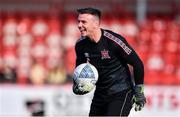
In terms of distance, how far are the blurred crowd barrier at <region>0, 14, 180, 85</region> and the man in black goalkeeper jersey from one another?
768 centimetres

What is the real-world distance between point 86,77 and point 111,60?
36cm

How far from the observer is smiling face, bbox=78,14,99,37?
23.3 ft

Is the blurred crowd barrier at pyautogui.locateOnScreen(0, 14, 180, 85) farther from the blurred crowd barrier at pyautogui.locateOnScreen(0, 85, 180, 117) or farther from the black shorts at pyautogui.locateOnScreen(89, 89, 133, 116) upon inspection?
the black shorts at pyautogui.locateOnScreen(89, 89, 133, 116)

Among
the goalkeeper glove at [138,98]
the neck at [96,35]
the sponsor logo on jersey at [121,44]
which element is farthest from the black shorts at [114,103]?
the neck at [96,35]

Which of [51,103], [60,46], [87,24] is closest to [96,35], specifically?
[87,24]

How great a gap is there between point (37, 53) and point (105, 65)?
9744 millimetres

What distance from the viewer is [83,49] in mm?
7434

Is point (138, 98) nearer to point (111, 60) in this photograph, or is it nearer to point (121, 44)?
point (111, 60)

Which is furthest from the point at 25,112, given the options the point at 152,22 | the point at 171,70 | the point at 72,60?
the point at 152,22

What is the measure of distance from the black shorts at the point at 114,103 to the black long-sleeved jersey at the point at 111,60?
66 mm

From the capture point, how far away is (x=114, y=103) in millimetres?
7344

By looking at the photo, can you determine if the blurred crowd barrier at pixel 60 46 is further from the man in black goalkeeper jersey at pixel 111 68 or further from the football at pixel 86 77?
the football at pixel 86 77

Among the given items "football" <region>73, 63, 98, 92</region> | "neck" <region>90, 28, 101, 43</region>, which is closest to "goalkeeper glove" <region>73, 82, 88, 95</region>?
"football" <region>73, 63, 98, 92</region>

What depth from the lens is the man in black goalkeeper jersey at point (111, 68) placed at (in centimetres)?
721
